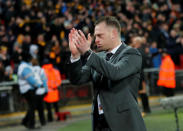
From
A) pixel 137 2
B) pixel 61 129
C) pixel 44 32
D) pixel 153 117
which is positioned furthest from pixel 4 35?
pixel 137 2

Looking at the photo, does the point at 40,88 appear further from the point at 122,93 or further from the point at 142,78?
the point at 122,93

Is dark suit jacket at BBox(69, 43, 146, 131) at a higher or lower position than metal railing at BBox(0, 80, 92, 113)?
higher

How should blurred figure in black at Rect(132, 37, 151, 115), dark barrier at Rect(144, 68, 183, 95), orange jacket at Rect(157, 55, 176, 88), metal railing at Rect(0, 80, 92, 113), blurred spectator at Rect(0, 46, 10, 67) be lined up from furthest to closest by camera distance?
dark barrier at Rect(144, 68, 183, 95)
blurred spectator at Rect(0, 46, 10, 67)
orange jacket at Rect(157, 55, 176, 88)
metal railing at Rect(0, 80, 92, 113)
blurred figure in black at Rect(132, 37, 151, 115)

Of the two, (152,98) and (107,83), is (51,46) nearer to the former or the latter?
(152,98)

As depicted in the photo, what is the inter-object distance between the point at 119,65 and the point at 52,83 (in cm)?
880

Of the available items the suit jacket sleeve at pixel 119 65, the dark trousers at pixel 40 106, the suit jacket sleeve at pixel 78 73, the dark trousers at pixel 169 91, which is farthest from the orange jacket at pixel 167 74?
the suit jacket sleeve at pixel 119 65

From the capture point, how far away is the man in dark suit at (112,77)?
145 inches

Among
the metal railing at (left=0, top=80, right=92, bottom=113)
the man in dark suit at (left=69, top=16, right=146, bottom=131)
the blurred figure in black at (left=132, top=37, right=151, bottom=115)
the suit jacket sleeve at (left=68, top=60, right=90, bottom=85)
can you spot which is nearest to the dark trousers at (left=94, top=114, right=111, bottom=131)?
the man in dark suit at (left=69, top=16, right=146, bottom=131)

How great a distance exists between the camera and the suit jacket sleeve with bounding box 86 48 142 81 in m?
3.64

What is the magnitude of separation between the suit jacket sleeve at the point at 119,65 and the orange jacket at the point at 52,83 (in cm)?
858

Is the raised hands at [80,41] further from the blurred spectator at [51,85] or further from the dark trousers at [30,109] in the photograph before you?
the blurred spectator at [51,85]

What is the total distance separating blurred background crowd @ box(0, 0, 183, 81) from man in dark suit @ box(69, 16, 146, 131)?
28.1 feet

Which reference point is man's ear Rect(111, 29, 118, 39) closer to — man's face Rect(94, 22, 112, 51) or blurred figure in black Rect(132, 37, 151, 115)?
man's face Rect(94, 22, 112, 51)

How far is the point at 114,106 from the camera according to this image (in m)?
3.85
